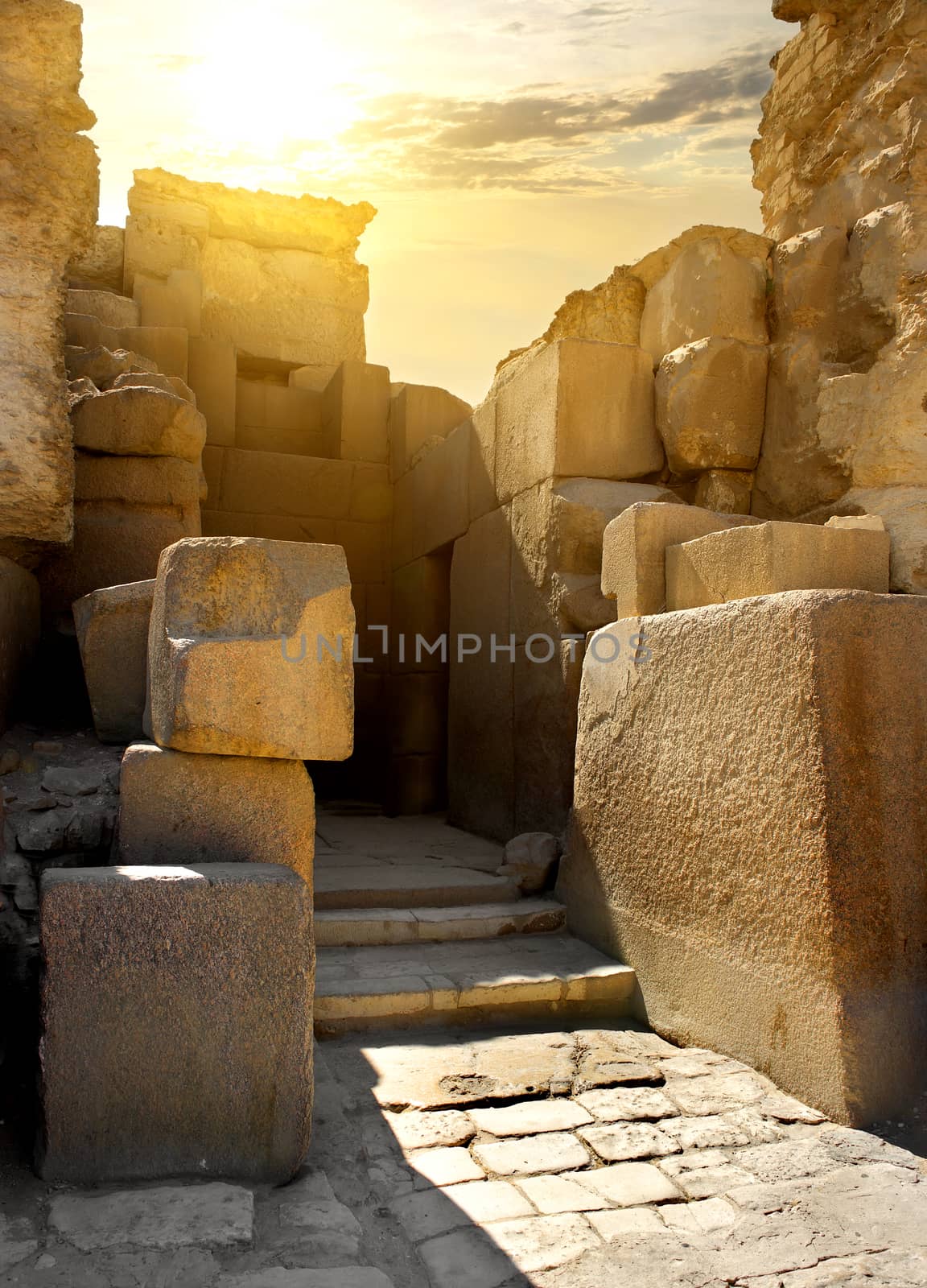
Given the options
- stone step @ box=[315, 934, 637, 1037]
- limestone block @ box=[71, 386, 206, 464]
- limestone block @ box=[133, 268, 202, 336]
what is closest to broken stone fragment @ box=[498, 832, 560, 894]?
stone step @ box=[315, 934, 637, 1037]

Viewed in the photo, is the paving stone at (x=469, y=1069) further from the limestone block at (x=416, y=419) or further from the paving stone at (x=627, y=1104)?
the limestone block at (x=416, y=419)

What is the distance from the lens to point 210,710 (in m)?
2.30

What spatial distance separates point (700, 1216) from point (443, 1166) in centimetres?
58

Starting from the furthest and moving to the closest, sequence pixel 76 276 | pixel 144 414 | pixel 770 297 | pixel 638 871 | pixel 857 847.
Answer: pixel 76 276, pixel 770 297, pixel 144 414, pixel 638 871, pixel 857 847

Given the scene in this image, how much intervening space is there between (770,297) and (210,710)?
12.1ft

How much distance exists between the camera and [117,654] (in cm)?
312

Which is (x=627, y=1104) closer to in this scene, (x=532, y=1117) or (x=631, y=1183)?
(x=532, y=1117)

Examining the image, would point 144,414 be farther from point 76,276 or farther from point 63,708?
point 76,276

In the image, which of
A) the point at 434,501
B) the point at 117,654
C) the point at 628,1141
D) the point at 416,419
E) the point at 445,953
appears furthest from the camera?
the point at 416,419

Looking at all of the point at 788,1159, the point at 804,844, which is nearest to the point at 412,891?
the point at 804,844

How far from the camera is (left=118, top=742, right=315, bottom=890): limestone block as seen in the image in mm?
2422

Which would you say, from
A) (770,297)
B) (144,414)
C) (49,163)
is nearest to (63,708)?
(144,414)

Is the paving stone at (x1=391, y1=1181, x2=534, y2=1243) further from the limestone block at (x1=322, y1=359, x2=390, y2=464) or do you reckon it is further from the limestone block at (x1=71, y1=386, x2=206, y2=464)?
the limestone block at (x1=322, y1=359, x2=390, y2=464)

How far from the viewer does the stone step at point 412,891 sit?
406 cm
